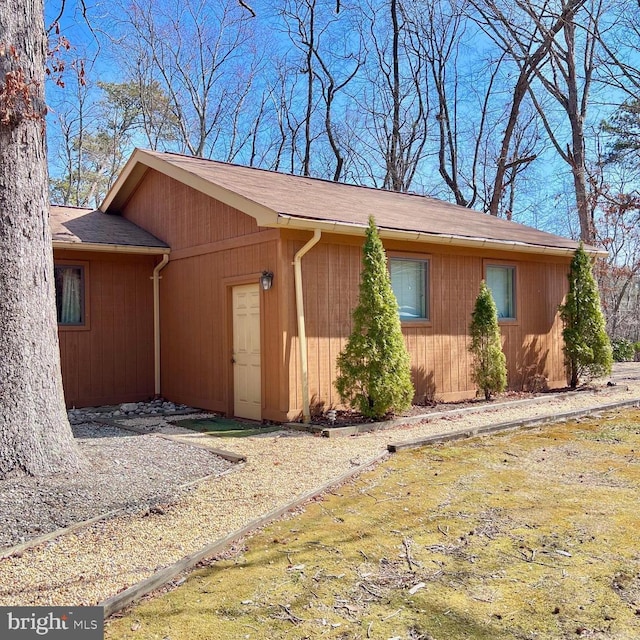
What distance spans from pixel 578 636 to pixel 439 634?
588 millimetres

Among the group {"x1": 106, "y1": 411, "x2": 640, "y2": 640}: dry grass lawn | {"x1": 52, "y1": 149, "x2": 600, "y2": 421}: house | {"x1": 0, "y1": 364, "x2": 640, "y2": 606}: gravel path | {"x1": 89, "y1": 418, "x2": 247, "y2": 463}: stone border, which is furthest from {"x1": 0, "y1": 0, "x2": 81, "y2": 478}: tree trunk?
{"x1": 52, "y1": 149, "x2": 600, "y2": 421}: house

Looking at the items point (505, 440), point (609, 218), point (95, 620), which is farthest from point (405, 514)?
point (609, 218)

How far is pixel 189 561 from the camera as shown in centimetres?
337

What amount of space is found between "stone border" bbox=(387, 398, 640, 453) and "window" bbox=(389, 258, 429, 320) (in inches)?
88.7

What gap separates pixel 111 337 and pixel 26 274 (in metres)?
5.15

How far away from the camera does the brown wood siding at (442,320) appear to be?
7.86 meters

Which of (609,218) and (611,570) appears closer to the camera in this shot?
(611,570)

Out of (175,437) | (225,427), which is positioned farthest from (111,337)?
(175,437)

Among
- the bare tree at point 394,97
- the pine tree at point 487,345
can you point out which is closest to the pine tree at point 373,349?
the pine tree at point 487,345

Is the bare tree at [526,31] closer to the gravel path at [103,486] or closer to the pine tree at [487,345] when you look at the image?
the pine tree at [487,345]

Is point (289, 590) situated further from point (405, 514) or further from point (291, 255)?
point (291, 255)

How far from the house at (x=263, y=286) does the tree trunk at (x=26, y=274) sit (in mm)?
2717

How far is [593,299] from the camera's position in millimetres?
10633

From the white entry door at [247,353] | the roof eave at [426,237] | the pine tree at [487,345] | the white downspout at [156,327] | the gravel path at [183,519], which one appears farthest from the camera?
the white downspout at [156,327]
